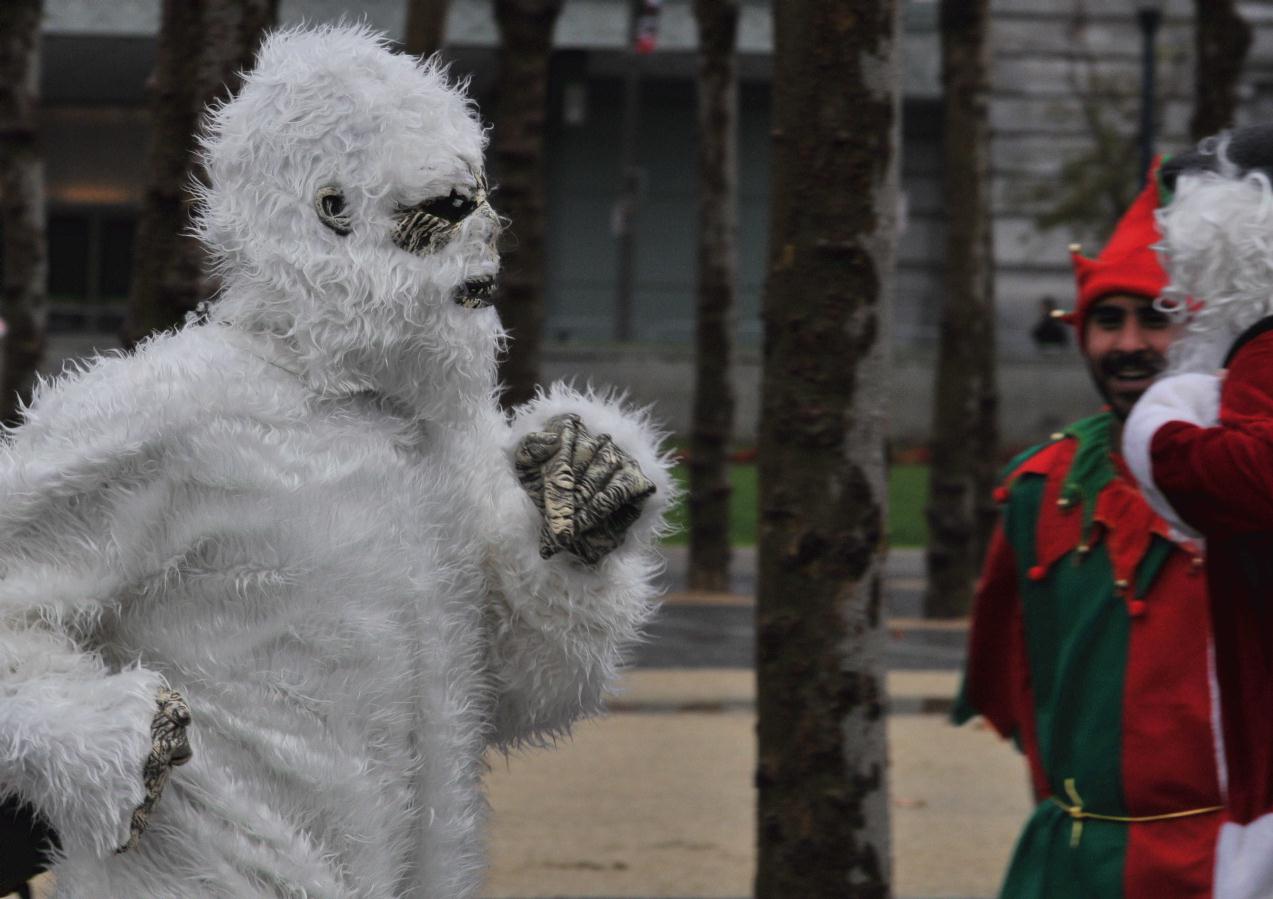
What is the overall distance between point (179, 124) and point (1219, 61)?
656 cm

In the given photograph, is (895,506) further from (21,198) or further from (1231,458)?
(1231,458)

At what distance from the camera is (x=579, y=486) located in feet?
8.43

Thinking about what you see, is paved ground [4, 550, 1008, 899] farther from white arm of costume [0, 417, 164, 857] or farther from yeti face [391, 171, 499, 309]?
white arm of costume [0, 417, 164, 857]

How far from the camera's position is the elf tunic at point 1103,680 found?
3.29 metres

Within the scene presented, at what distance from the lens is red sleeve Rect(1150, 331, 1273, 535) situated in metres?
2.69

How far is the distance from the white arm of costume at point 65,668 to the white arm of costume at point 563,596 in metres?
0.59

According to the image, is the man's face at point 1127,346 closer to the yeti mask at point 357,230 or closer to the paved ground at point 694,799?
the paved ground at point 694,799

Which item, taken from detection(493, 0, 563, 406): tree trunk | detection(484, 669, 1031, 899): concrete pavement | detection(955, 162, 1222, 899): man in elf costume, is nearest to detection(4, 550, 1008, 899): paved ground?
detection(484, 669, 1031, 899): concrete pavement

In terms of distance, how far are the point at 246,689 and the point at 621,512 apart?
0.57 meters

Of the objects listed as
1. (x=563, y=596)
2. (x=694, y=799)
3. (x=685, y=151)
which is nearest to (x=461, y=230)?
(x=563, y=596)

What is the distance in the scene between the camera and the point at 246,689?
98.2 inches


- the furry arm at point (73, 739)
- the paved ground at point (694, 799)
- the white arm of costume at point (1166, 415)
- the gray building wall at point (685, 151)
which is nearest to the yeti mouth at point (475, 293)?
the furry arm at point (73, 739)

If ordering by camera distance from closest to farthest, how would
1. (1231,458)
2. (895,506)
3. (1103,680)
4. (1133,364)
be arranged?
(1231,458) < (1103,680) < (1133,364) < (895,506)

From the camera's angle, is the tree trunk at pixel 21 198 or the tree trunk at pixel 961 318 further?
the tree trunk at pixel 961 318
